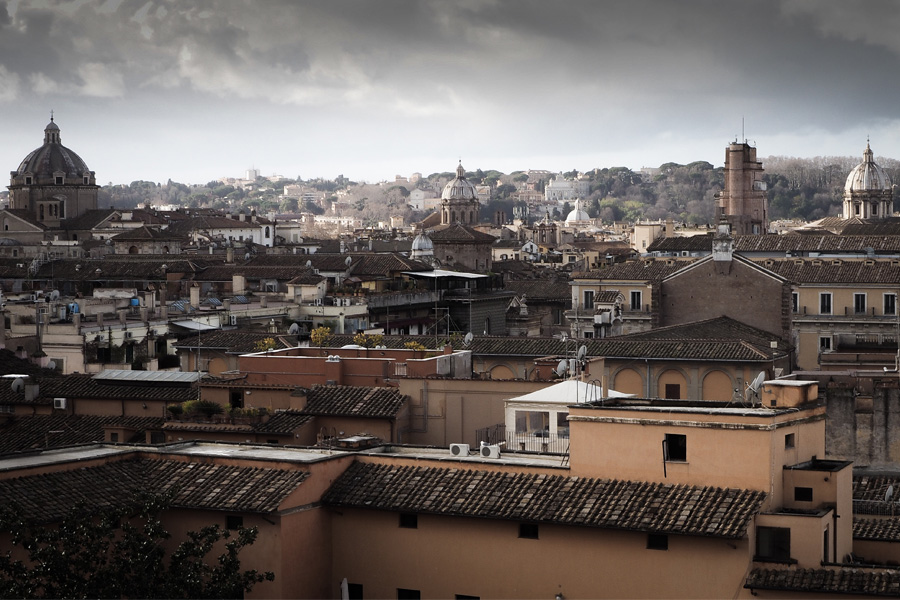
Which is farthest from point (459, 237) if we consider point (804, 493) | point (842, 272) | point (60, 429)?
point (804, 493)

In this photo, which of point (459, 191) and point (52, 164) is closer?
point (52, 164)

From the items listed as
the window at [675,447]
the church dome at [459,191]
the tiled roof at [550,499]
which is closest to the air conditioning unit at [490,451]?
the tiled roof at [550,499]

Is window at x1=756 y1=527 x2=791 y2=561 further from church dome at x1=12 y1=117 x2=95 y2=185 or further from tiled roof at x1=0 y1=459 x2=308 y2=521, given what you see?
church dome at x1=12 y1=117 x2=95 y2=185

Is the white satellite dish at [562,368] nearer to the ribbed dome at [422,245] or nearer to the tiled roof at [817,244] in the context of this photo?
the tiled roof at [817,244]

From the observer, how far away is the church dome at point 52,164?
87.8 m

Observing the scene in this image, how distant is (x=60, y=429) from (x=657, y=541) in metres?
10.8

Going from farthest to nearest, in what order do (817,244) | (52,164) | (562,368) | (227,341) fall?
(52,164)
(817,244)
(227,341)
(562,368)

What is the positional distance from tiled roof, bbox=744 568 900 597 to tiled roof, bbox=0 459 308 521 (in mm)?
4727

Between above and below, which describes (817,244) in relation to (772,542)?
above

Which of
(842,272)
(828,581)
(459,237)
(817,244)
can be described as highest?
(459,237)

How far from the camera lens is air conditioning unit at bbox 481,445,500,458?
669 inches

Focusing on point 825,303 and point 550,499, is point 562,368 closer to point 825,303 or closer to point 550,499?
point 550,499

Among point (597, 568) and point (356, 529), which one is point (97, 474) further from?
point (597, 568)

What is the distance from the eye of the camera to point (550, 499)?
15773mm
